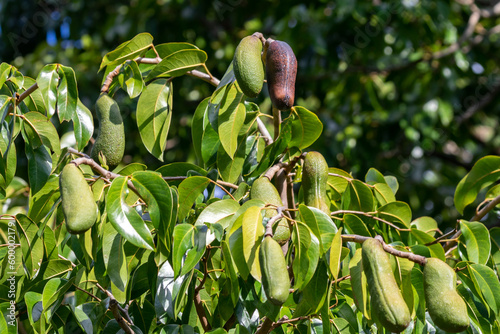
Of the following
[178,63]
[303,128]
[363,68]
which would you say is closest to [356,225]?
[303,128]

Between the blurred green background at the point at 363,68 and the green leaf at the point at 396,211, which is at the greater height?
the green leaf at the point at 396,211

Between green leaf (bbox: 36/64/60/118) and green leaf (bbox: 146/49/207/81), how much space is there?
0.22 metres

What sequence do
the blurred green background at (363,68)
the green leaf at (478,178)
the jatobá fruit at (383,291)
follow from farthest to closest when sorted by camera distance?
the blurred green background at (363,68) → the green leaf at (478,178) → the jatobá fruit at (383,291)

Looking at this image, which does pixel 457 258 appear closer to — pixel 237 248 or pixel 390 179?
pixel 390 179

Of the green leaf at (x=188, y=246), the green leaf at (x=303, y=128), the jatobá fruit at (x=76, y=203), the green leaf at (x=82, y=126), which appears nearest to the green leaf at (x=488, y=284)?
the green leaf at (x=303, y=128)

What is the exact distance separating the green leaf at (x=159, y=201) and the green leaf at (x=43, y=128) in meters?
0.33

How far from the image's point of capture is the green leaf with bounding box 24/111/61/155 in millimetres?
1363

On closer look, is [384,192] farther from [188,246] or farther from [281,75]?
A: [188,246]

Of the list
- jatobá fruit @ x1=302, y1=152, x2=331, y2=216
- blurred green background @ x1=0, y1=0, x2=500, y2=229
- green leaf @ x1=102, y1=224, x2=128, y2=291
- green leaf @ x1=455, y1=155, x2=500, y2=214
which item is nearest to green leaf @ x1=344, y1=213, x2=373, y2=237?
jatobá fruit @ x1=302, y1=152, x2=331, y2=216

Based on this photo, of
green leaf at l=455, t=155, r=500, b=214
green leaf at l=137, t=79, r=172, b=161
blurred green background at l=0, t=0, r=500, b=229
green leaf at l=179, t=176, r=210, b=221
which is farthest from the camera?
blurred green background at l=0, t=0, r=500, b=229

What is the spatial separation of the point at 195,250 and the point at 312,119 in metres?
0.45

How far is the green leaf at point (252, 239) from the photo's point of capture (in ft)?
3.35

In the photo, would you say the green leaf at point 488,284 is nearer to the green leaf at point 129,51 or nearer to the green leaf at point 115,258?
the green leaf at point 115,258

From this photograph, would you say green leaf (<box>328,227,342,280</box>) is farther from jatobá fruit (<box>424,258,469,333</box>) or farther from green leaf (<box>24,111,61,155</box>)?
green leaf (<box>24,111,61,155</box>)
